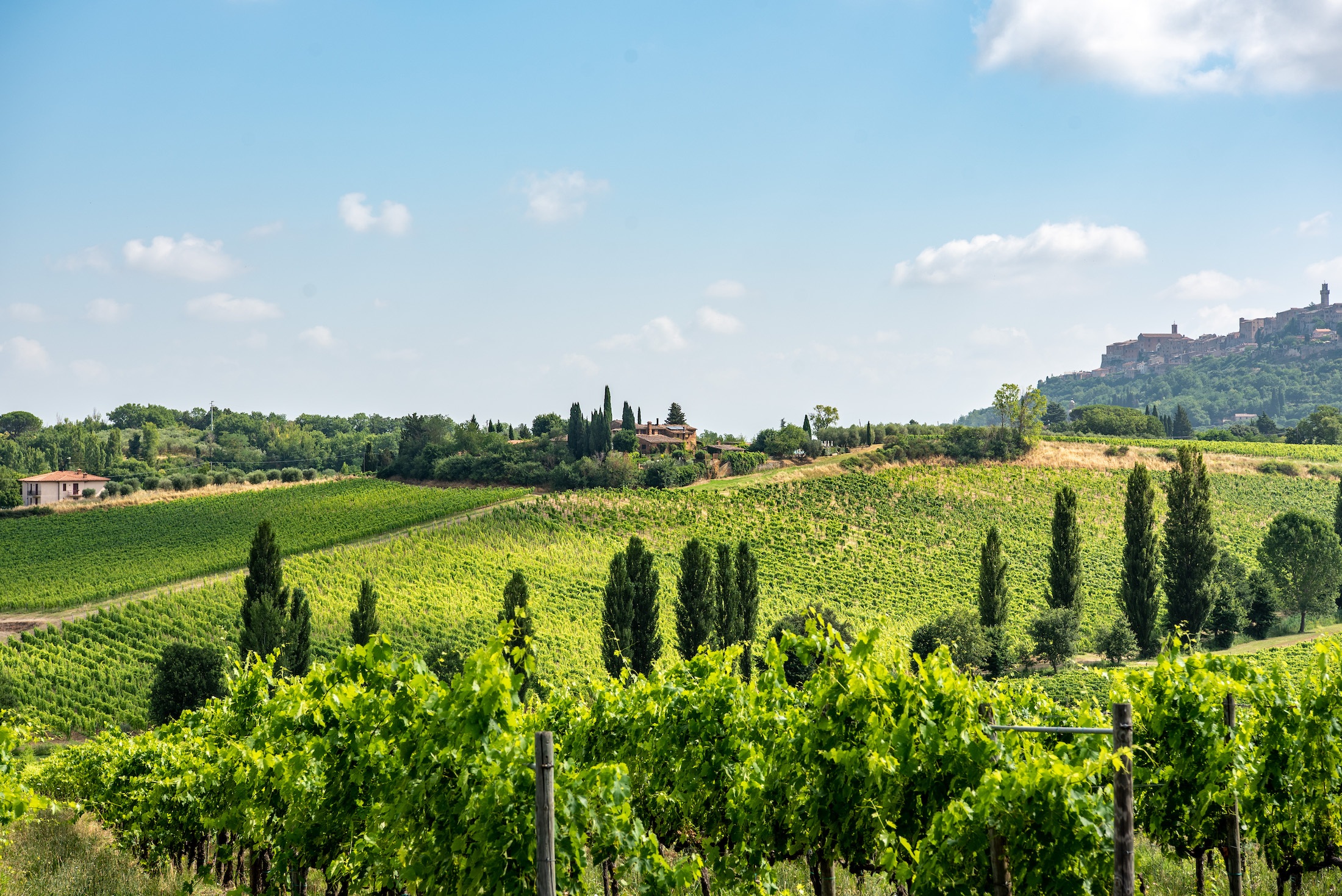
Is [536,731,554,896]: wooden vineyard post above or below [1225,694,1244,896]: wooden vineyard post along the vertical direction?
above

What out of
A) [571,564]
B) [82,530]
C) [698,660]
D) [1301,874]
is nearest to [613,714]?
[698,660]

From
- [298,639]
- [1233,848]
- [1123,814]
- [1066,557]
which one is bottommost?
[298,639]

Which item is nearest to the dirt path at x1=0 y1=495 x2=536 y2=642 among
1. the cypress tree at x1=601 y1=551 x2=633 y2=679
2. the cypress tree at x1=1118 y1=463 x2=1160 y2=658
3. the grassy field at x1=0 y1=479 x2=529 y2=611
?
the grassy field at x1=0 y1=479 x2=529 y2=611

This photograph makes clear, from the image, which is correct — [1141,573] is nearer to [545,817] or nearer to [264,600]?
[264,600]

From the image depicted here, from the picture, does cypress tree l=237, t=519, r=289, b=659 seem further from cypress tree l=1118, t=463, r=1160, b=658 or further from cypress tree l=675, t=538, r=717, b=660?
cypress tree l=1118, t=463, r=1160, b=658

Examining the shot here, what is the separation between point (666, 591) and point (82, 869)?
38.7m

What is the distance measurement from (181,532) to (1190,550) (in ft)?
195

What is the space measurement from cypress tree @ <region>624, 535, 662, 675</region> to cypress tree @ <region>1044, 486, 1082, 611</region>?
19279 millimetres

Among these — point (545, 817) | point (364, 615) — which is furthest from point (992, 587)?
point (545, 817)

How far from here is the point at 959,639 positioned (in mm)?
34219

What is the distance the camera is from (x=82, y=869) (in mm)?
11289

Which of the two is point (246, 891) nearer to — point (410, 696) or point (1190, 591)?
point (410, 696)

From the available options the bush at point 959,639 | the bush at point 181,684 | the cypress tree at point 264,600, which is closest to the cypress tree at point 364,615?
the cypress tree at point 264,600

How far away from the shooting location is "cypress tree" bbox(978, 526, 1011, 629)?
37.4 meters
